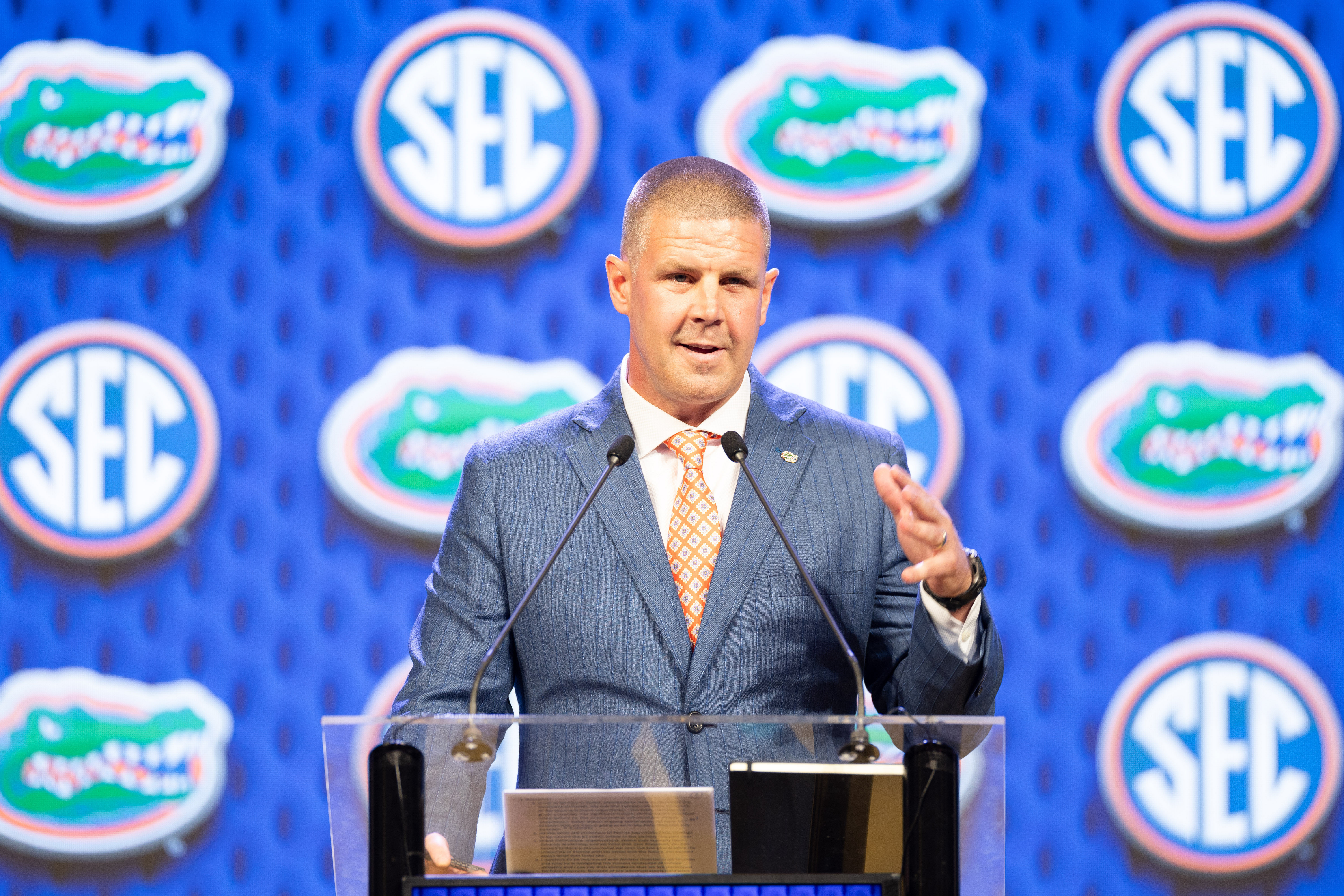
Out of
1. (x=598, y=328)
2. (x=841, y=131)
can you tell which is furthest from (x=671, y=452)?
(x=841, y=131)

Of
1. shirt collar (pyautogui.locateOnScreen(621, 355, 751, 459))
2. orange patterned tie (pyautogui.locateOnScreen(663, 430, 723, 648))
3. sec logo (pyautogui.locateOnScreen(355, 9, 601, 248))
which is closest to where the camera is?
orange patterned tie (pyautogui.locateOnScreen(663, 430, 723, 648))

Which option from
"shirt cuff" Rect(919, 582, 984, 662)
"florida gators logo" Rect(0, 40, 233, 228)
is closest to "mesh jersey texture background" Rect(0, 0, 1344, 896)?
"florida gators logo" Rect(0, 40, 233, 228)

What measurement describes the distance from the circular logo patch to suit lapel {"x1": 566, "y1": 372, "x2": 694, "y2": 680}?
1285mm

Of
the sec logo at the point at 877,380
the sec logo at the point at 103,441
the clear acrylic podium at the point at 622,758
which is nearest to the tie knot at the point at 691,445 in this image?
the clear acrylic podium at the point at 622,758

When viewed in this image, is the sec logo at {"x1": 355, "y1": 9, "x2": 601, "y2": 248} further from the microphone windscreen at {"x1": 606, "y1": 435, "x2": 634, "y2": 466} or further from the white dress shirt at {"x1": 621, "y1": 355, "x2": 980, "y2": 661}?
the microphone windscreen at {"x1": 606, "y1": 435, "x2": 634, "y2": 466}

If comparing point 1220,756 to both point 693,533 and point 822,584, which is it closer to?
point 822,584

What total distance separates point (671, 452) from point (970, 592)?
0.53 m

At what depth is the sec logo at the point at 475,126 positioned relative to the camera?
305 cm

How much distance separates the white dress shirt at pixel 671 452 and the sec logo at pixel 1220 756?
149 centimetres

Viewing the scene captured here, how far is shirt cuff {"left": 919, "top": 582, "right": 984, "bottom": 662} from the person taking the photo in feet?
5.05

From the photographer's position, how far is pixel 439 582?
1.86m

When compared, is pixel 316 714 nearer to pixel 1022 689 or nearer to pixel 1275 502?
pixel 1022 689

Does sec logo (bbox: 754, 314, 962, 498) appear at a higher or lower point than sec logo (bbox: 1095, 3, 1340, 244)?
lower

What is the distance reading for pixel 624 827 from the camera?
120cm
